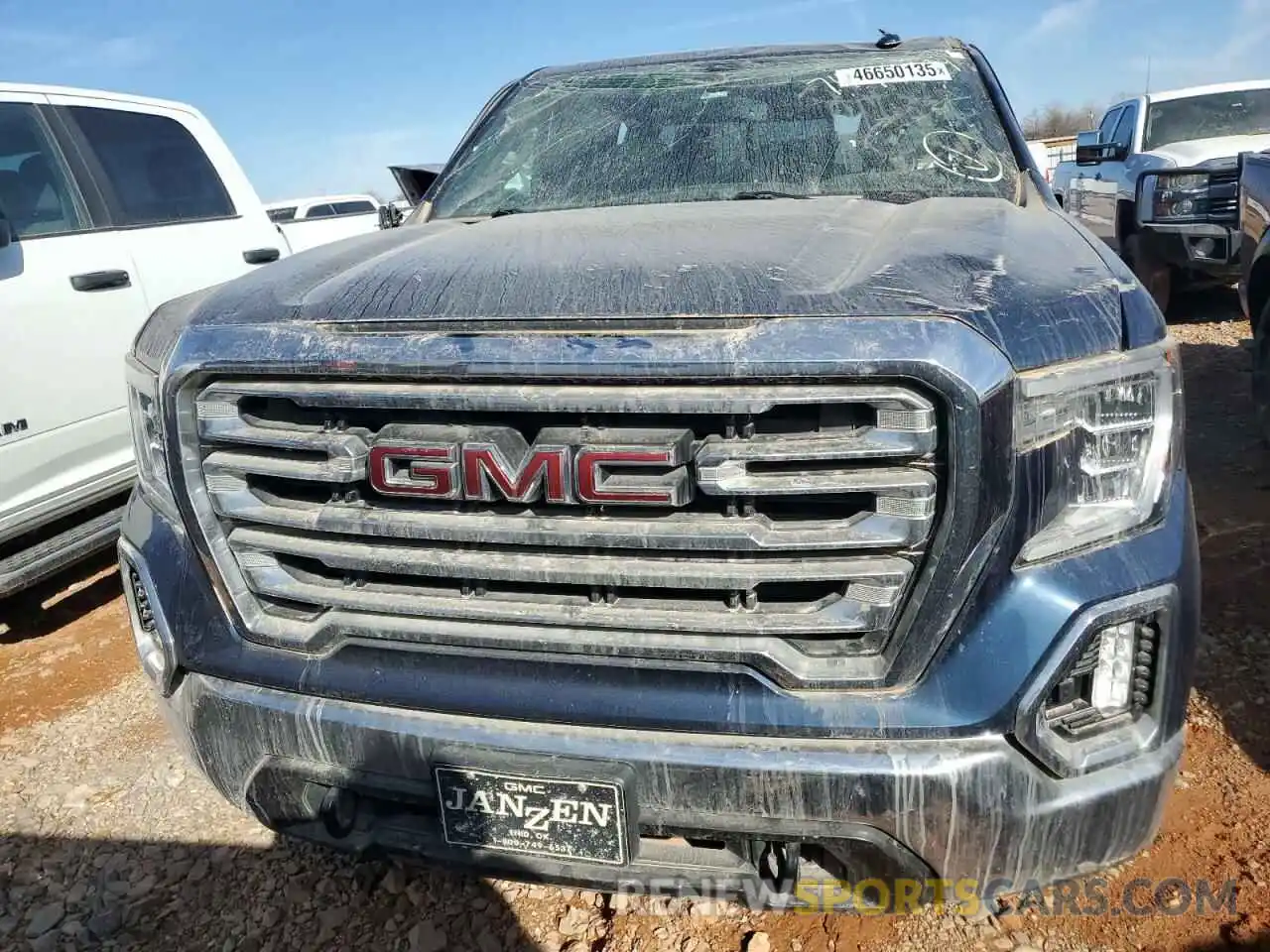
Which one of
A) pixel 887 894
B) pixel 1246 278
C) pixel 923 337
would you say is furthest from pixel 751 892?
pixel 1246 278

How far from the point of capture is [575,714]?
5.32ft

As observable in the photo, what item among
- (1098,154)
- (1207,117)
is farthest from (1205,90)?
(1098,154)

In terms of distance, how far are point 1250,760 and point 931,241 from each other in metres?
1.79

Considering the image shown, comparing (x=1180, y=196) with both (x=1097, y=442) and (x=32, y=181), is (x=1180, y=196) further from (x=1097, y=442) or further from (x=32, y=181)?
(x=32, y=181)

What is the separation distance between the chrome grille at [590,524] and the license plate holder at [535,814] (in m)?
0.25

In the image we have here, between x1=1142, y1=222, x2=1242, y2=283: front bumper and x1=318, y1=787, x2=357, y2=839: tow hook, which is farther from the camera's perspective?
x1=1142, y1=222, x2=1242, y2=283: front bumper

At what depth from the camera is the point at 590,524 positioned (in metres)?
1.60

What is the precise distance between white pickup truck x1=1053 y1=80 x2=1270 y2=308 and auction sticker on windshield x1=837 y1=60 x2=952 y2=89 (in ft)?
12.1

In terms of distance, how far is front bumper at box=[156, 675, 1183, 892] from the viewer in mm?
1503

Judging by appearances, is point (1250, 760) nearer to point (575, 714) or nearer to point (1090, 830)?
point (1090, 830)

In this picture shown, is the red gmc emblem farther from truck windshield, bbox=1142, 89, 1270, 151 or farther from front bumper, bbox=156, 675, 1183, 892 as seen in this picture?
truck windshield, bbox=1142, 89, 1270, 151

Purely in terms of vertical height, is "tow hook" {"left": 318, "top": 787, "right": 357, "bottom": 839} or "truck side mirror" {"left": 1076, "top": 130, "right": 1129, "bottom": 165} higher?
"truck side mirror" {"left": 1076, "top": 130, "right": 1129, "bottom": 165}

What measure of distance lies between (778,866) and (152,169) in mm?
4414

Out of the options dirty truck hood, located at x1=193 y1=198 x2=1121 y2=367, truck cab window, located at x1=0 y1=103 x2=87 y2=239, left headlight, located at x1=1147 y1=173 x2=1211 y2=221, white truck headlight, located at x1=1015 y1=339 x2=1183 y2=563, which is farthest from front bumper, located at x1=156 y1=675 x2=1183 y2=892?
left headlight, located at x1=1147 y1=173 x2=1211 y2=221
